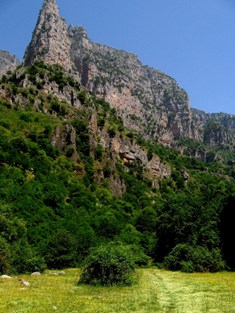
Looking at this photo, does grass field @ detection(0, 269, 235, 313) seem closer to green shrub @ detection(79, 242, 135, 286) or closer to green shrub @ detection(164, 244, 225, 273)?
green shrub @ detection(79, 242, 135, 286)

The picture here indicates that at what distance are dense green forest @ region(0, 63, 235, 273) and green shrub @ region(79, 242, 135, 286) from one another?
9.53 metres

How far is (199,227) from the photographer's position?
196 ft

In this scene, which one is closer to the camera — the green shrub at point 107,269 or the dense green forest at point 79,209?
the green shrub at point 107,269

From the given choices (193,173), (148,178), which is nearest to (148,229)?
(148,178)

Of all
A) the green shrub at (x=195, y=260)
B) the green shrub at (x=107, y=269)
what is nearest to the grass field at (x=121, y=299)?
the green shrub at (x=107, y=269)

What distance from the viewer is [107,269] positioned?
3366cm

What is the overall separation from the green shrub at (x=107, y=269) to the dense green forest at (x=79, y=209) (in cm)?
953

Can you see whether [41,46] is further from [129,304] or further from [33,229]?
[129,304]

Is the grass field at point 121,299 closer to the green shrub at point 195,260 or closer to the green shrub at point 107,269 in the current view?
the green shrub at point 107,269

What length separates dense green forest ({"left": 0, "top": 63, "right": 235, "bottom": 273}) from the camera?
165 ft

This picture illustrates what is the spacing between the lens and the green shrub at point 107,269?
33.2 m

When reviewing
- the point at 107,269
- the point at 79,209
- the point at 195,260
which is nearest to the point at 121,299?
the point at 107,269

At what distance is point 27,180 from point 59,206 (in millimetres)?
7314

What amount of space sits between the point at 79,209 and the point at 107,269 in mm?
36640
